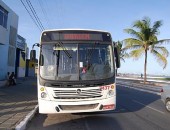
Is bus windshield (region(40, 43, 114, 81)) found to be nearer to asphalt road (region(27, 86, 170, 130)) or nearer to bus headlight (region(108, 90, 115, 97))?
bus headlight (region(108, 90, 115, 97))

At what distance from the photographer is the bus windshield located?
36.3 feet

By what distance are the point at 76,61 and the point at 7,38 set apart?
26095mm

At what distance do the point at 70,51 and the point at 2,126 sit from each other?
3.59 m

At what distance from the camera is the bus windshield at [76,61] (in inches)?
435

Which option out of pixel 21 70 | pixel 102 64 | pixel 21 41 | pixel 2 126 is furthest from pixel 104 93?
pixel 21 70

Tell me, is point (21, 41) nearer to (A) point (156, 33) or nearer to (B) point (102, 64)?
(A) point (156, 33)

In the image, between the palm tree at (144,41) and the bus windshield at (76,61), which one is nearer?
the bus windshield at (76,61)

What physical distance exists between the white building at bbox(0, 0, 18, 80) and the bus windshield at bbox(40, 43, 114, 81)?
1958 centimetres

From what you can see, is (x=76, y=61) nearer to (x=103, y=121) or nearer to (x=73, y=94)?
(x=73, y=94)

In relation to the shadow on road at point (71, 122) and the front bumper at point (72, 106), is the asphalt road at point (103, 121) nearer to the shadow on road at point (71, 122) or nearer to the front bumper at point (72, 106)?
the shadow on road at point (71, 122)

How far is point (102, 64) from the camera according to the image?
1141cm

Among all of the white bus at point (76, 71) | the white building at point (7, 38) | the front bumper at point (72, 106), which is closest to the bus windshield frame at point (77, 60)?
the white bus at point (76, 71)

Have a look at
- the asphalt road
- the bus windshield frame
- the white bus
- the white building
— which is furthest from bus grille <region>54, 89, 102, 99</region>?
the white building

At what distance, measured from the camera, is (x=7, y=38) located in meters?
35.8
